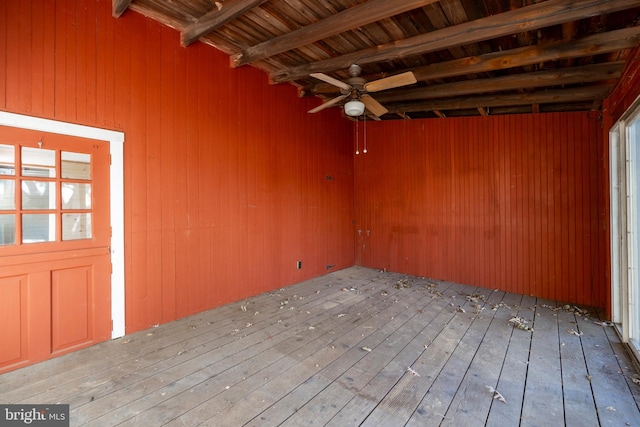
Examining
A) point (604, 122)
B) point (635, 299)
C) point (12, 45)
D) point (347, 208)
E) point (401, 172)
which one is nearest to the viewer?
point (12, 45)

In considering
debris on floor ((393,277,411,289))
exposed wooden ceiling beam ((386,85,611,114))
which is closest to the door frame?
debris on floor ((393,277,411,289))

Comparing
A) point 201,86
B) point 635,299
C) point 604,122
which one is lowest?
point 635,299

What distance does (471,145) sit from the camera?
193 inches

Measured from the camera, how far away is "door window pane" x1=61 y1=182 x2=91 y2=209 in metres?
2.65

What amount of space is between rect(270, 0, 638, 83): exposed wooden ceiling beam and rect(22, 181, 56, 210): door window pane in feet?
10.6

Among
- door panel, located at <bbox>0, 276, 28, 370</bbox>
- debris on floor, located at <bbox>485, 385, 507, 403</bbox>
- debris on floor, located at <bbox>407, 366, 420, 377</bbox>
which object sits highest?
door panel, located at <bbox>0, 276, 28, 370</bbox>

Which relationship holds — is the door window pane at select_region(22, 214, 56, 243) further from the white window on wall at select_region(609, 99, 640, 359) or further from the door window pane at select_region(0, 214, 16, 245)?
the white window on wall at select_region(609, 99, 640, 359)

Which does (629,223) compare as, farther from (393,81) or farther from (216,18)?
(216,18)

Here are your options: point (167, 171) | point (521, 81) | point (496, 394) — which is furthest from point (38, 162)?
point (521, 81)

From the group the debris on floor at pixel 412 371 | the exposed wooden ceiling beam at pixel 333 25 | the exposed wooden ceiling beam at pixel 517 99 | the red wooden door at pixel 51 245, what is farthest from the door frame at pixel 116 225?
the exposed wooden ceiling beam at pixel 517 99

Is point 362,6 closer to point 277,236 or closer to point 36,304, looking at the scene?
point 277,236

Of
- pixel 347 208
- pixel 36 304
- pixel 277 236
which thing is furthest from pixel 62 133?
pixel 347 208

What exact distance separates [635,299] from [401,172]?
3.63m

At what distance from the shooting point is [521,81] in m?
3.49
